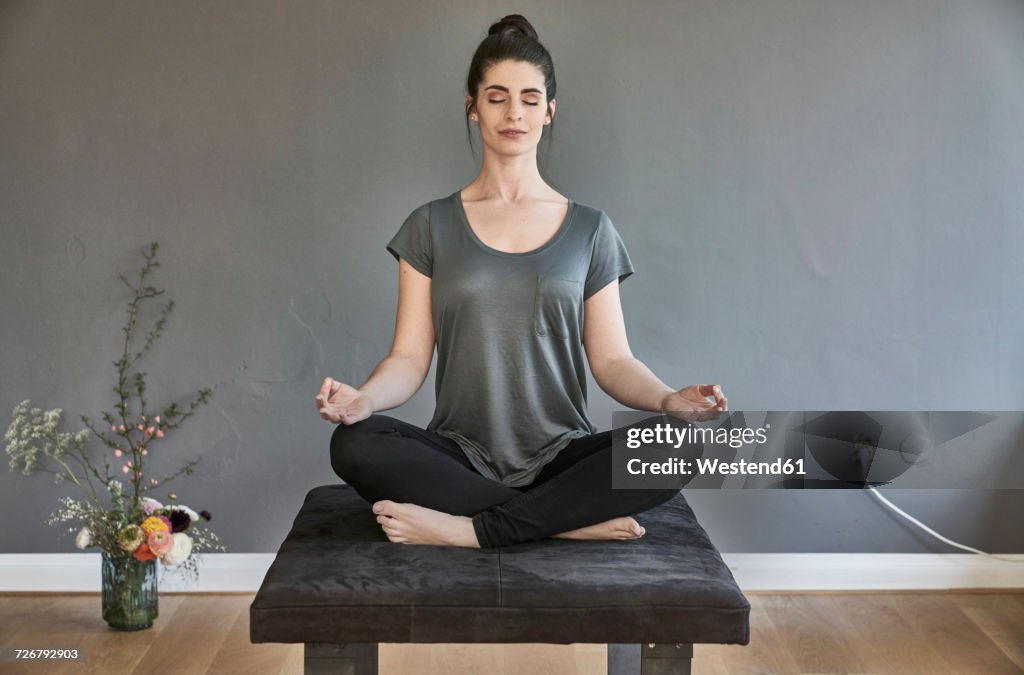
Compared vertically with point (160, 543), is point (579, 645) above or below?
below

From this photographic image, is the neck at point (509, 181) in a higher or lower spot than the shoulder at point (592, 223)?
higher

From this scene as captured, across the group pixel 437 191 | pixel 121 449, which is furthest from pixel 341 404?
pixel 121 449

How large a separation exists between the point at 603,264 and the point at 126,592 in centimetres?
130

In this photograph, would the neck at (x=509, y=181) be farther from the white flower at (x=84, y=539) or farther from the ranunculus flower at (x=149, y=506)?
the white flower at (x=84, y=539)

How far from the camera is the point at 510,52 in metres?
2.50

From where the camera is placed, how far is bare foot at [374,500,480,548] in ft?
6.95

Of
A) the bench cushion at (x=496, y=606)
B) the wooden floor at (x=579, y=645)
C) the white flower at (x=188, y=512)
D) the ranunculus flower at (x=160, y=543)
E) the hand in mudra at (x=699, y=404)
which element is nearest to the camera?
the bench cushion at (x=496, y=606)

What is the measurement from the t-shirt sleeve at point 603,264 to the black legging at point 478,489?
0.42 m

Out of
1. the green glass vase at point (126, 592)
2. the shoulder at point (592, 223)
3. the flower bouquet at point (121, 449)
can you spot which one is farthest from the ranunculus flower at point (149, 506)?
the shoulder at point (592, 223)

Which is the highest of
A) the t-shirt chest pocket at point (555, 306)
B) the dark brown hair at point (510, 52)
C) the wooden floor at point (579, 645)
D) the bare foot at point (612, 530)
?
the dark brown hair at point (510, 52)

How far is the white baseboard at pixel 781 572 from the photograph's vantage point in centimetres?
307

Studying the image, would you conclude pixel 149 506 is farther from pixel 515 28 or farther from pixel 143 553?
pixel 515 28

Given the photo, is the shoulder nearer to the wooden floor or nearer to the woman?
the woman

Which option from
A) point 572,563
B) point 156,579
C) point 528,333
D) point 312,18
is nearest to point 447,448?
point 528,333
